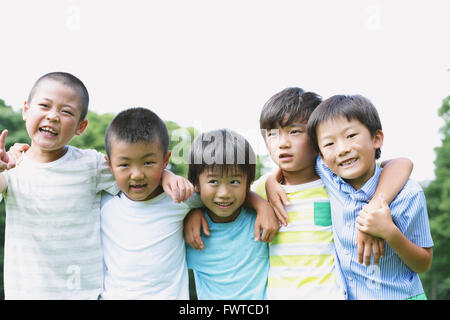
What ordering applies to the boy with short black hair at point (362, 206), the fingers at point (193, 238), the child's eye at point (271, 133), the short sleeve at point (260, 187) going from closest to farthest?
1. the boy with short black hair at point (362, 206)
2. the fingers at point (193, 238)
3. the child's eye at point (271, 133)
4. the short sleeve at point (260, 187)

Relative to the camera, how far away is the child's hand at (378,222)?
249cm

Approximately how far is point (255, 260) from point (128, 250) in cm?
84

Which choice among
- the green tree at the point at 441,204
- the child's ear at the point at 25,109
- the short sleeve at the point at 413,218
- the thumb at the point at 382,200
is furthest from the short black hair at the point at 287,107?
the green tree at the point at 441,204

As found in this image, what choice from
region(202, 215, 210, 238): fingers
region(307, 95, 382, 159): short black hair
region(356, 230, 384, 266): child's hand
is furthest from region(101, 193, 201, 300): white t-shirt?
region(356, 230, 384, 266): child's hand

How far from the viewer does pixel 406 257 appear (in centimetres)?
259

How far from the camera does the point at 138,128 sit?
2795 mm

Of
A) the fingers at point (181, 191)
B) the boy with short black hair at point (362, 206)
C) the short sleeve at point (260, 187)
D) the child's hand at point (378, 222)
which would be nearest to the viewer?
the child's hand at point (378, 222)

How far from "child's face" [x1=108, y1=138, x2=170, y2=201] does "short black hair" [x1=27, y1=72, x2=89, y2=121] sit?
1.23ft

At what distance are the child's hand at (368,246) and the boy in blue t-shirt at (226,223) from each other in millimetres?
641

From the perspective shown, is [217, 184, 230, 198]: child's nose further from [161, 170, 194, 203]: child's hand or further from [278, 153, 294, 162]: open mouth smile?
[278, 153, 294, 162]: open mouth smile

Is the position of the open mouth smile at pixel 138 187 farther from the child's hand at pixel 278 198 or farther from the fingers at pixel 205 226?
the child's hand at pixel 278 198

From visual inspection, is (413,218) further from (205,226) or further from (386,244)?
(205,226)

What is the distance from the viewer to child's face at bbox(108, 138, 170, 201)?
2.73 metres
